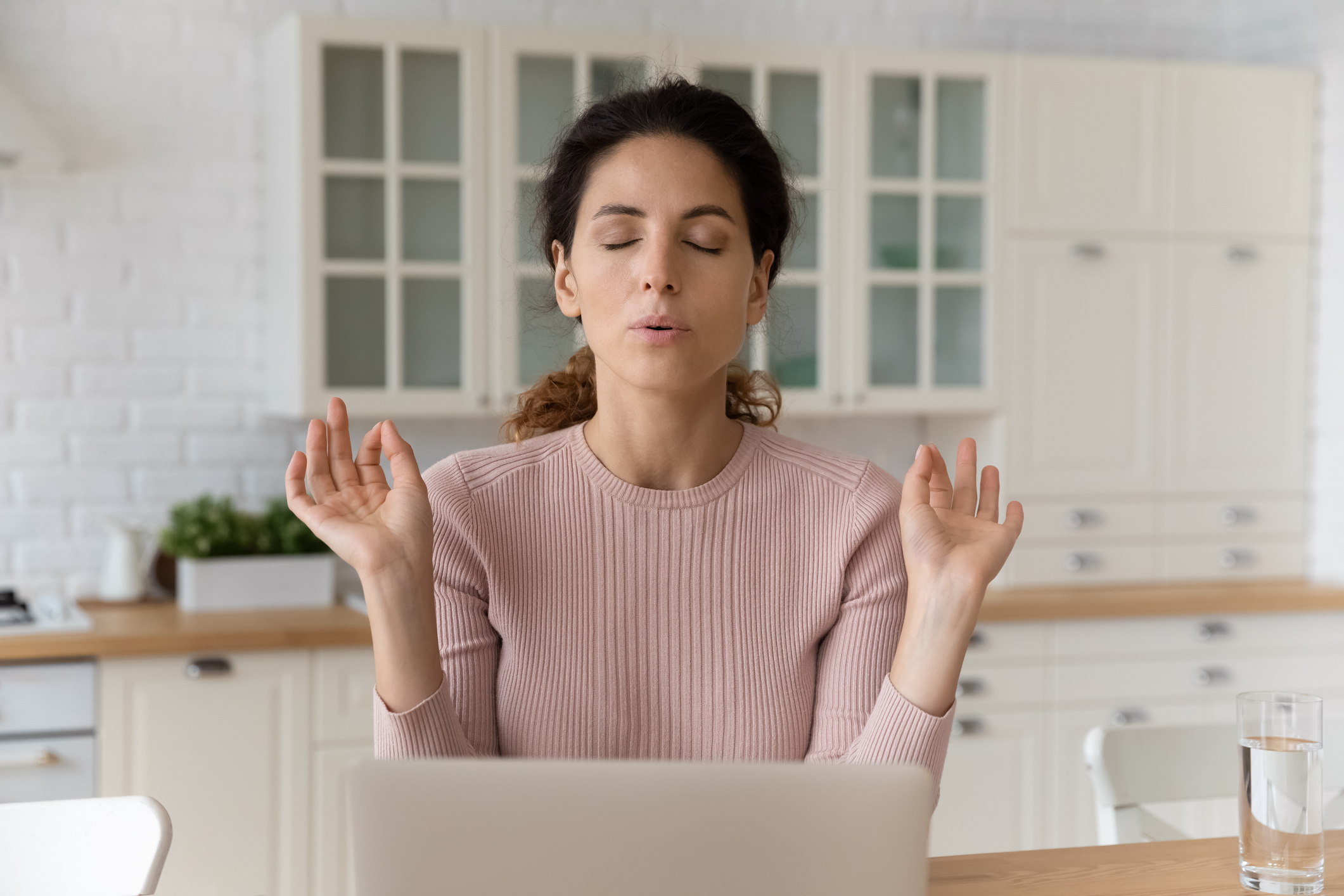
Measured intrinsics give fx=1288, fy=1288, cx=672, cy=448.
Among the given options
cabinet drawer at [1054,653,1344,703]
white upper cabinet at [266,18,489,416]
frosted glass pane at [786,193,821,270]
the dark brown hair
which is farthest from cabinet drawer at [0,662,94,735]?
cabinet drawer at [1054,653,1344,703]

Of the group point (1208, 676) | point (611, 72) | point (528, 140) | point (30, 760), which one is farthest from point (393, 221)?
point (1208, 676)

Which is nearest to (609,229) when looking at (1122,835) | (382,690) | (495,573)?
(495,573)

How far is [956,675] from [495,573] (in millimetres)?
461

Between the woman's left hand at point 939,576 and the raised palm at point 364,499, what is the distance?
442mm

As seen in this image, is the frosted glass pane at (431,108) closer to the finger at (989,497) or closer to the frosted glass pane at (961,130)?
the frosted glass pane at (961,130)

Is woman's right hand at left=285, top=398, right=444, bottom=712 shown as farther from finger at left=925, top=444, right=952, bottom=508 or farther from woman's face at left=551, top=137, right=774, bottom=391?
finger at left=925, top=444, right=952, bottom=508

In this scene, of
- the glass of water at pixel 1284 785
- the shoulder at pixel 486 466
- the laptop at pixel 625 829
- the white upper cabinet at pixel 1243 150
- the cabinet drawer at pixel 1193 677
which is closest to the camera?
the laptop at pixel 625 829

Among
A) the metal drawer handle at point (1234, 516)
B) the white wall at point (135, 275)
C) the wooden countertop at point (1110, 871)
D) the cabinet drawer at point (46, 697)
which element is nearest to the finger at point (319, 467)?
the wooden countertop at point (1110, 871)

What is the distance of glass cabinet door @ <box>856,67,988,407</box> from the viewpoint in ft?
10.3

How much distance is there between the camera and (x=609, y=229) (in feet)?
4.18

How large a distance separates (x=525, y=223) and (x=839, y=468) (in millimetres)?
1733

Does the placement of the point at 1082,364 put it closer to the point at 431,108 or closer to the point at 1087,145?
the point at 1087,145

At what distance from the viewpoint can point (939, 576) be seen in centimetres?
117

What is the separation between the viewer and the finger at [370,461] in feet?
3.92
